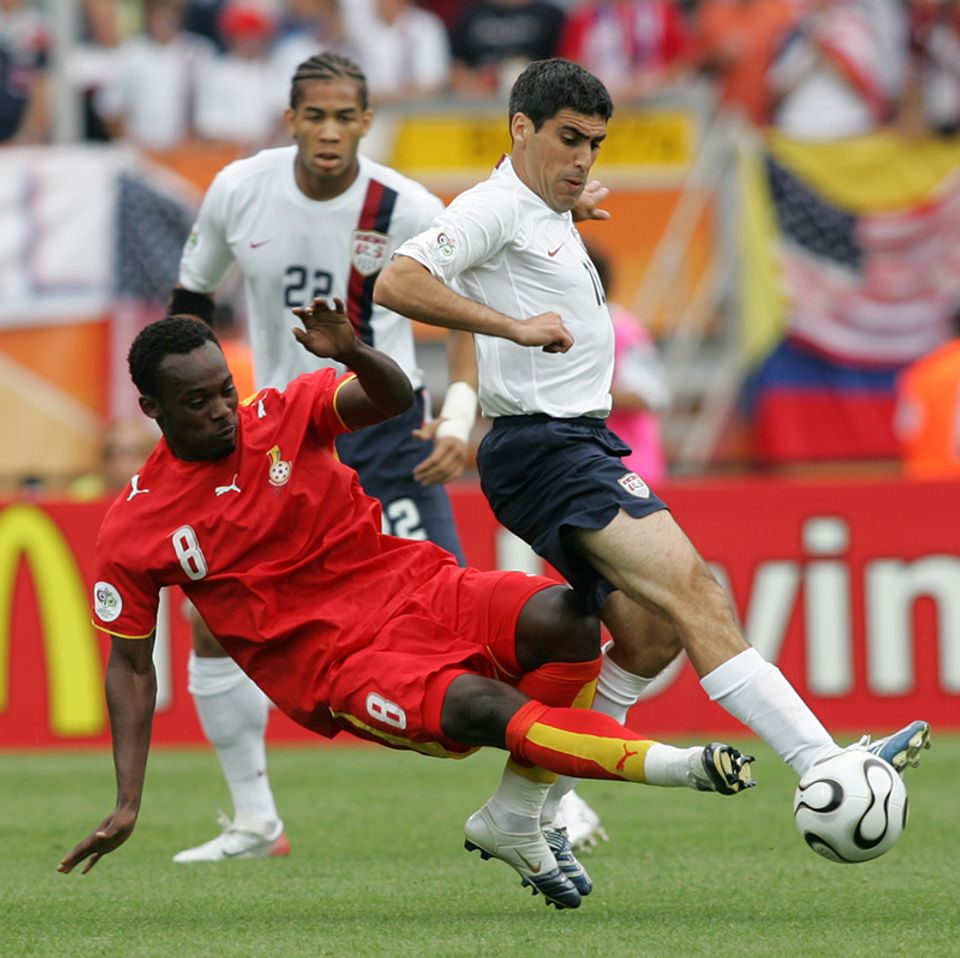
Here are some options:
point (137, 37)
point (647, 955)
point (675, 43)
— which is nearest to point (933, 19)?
point (675, 43)

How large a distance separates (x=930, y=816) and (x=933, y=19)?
7.18 m

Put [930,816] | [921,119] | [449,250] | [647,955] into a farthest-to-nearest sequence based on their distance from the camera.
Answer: [921,119], [930,816], [449,250], [647,955]

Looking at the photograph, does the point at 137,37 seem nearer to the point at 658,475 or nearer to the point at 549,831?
the point at 658,475

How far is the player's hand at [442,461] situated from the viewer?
6594 mm

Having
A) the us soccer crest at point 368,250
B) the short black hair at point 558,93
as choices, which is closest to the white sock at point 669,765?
the short black hair at point 558,93

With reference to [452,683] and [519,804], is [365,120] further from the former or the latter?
[519,804]

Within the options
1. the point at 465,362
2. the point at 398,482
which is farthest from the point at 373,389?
the point at 465,362

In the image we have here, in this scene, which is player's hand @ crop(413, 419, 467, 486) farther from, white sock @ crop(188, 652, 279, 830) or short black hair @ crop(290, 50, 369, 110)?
short black hair @ crop(290, 50, 369, 110)

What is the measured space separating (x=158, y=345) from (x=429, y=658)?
3.58ft

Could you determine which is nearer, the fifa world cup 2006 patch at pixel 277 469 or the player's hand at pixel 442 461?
the fifa world cup 2006 patch at pixel 277 469

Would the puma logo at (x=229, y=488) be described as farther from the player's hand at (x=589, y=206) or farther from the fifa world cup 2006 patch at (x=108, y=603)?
the player's hand at (x=589, y=206)

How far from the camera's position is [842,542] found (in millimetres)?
10359

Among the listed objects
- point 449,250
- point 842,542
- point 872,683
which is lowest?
point 872,683

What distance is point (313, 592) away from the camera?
18.2ft
